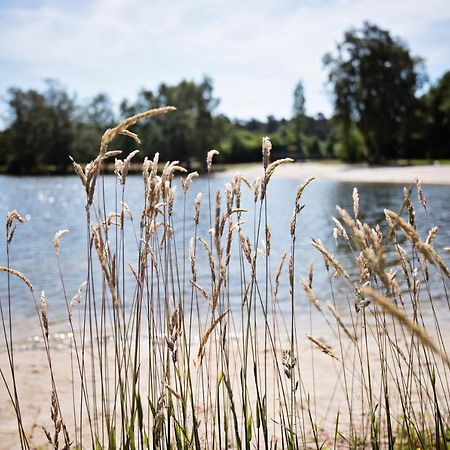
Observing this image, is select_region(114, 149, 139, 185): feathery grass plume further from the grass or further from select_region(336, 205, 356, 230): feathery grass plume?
select_region(336, 205, 356, 230): feathery grass plume

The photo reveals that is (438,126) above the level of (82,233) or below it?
above

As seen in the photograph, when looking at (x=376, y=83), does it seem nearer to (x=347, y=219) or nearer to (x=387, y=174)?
(x=387, y=174)

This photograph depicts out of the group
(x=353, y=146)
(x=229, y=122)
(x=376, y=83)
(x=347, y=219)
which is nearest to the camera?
(x=347, y=219)

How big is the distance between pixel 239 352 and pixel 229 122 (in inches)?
2338

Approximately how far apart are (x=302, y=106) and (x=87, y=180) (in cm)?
10195

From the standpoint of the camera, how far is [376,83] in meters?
45.4

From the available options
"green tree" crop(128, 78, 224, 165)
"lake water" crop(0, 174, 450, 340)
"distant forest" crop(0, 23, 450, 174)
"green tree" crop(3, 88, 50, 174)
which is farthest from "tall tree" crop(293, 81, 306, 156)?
"lake water" crop(0, 174, 450, 340)

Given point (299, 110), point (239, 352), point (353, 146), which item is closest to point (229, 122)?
point (353, 146)

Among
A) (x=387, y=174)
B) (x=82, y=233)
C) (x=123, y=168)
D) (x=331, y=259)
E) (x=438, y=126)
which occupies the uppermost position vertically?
(x=438, y=126)

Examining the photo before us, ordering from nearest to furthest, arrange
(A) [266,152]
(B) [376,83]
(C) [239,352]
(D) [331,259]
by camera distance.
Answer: (D) [331,259]
(A) [266,152]
(C) [239,352]
(B) [376,83]

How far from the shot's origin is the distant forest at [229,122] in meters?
45.5

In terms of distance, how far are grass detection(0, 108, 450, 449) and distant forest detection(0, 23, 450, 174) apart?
124 feet

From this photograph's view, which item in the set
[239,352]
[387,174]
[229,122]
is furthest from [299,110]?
[239,352]

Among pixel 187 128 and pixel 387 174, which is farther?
pixel 187 128
